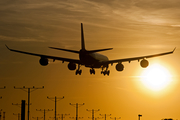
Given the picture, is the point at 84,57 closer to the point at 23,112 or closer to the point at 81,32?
the point at 81,32

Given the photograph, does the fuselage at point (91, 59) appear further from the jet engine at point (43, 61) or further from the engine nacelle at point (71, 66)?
the jet engine at point (43, 61)

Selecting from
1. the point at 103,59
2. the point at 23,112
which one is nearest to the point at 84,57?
the point at 103,59

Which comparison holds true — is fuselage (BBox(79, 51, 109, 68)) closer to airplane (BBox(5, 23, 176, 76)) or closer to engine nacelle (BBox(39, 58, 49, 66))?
airplane (BBox(5, 23, 176, 76))

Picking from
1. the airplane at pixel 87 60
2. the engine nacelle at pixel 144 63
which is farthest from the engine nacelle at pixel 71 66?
the engine nacelle at pixel 144 63

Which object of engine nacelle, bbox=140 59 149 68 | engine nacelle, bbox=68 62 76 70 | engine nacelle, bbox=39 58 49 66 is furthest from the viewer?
engine nacelle, bbox=68 62 76 70

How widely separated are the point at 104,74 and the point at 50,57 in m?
18.6

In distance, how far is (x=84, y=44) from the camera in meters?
120

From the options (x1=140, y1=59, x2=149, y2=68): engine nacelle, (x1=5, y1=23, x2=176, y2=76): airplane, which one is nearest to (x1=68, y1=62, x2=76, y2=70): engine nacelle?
(x1=5, y1=23, x2=176, y2=76): airplane

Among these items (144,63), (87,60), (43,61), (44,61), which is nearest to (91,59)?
(87,60)

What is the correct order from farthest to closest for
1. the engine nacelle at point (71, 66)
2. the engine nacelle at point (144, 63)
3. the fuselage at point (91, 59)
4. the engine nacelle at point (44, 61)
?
the engine nacelle at point (71, 66), the engine nacelle at point (44, 61), the engine nacelle at point (144, 63), the fuselage at point (91, 59)

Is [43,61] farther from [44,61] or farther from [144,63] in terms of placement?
[144,63]

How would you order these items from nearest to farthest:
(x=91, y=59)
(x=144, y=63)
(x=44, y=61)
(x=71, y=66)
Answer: (x=144, y=63) < (x=91, y=59) < (x=44, y=61) < (x=71, y=66)

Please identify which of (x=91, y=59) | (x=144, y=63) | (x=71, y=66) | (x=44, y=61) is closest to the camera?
(x=144, y=63)

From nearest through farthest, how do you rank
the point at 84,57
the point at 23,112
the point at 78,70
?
the point at 84,57 < the point at 78,70 < the point at 23,112
